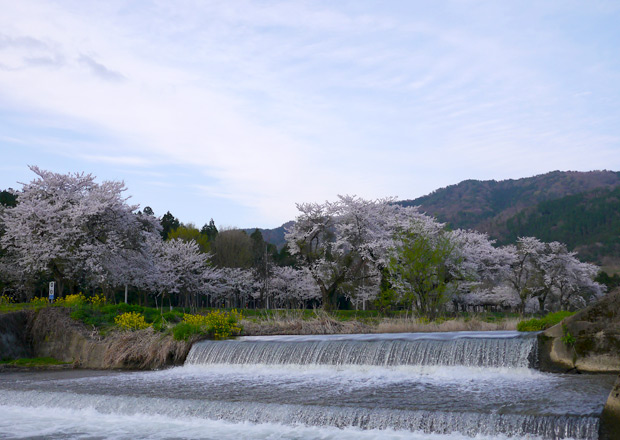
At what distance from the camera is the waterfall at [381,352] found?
13664 mm

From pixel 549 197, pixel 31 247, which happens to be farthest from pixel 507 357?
pixel 549 197

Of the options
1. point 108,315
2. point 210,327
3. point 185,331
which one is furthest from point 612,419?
point 108,315

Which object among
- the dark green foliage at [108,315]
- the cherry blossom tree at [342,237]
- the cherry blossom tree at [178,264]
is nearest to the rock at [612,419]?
the dark green foliage at [108,315]

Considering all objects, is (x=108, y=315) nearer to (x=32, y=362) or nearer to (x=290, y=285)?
(x=32, y=362)

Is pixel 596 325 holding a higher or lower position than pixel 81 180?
lower

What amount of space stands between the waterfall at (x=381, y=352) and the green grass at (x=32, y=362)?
6014 mm

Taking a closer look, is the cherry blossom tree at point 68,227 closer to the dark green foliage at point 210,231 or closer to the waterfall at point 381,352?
the waterfall at point 381,352

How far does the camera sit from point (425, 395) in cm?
1098

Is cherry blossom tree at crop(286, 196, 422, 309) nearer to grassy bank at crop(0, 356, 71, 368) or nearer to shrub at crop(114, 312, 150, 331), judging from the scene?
shrub at crop(114, 312, 150, 331)

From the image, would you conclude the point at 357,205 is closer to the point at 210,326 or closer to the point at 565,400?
the point at 210,326

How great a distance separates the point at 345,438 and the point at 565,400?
13.5 feet

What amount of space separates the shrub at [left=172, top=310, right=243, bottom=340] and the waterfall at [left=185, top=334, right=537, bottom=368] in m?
1.47

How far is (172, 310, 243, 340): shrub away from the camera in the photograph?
1920 cm

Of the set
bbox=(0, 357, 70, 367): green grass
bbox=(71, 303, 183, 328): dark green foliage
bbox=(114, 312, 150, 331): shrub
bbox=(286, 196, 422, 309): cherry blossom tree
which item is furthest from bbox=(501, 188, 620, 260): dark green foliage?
bbox=(0, 357, 70, 367): green grass
